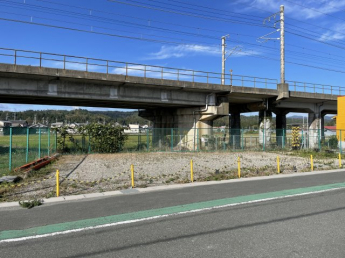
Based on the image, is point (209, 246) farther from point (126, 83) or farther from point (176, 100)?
point (176, 100)

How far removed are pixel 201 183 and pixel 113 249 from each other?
25.0 ft

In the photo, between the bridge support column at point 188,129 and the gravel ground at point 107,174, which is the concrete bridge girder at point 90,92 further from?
the gravel ground at point 107,174

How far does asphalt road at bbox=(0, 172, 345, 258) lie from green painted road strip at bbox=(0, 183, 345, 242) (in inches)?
11.7

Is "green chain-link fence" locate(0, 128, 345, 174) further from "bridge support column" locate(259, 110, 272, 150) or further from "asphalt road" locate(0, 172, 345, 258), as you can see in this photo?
"asphalt road" locate(0, 172, 345, 258)

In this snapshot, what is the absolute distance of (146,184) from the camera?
38.4 ft

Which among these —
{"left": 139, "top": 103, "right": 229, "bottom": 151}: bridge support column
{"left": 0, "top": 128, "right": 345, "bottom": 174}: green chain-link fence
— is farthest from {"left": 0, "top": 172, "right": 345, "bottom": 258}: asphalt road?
{"left": 139, "top": 103, "right": 229, "bottom": 151}: bridge support column

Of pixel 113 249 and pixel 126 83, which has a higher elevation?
pixel 126 83

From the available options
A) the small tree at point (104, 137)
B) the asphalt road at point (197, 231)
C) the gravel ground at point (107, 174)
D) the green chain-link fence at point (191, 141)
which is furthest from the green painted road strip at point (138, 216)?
the small tree at point (104, 137)

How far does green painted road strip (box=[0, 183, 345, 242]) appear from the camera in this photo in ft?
18.7

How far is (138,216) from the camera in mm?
6766

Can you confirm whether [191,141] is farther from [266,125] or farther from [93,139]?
[266,125]

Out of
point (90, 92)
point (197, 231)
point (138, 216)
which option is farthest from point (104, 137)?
point (197, 231)

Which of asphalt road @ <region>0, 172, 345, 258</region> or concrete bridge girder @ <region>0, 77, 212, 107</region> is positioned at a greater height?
concrete bridge girder @ <region>0, 77, 212, 107</region>

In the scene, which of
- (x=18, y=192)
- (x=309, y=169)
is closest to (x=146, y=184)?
(x=18, y=192)
